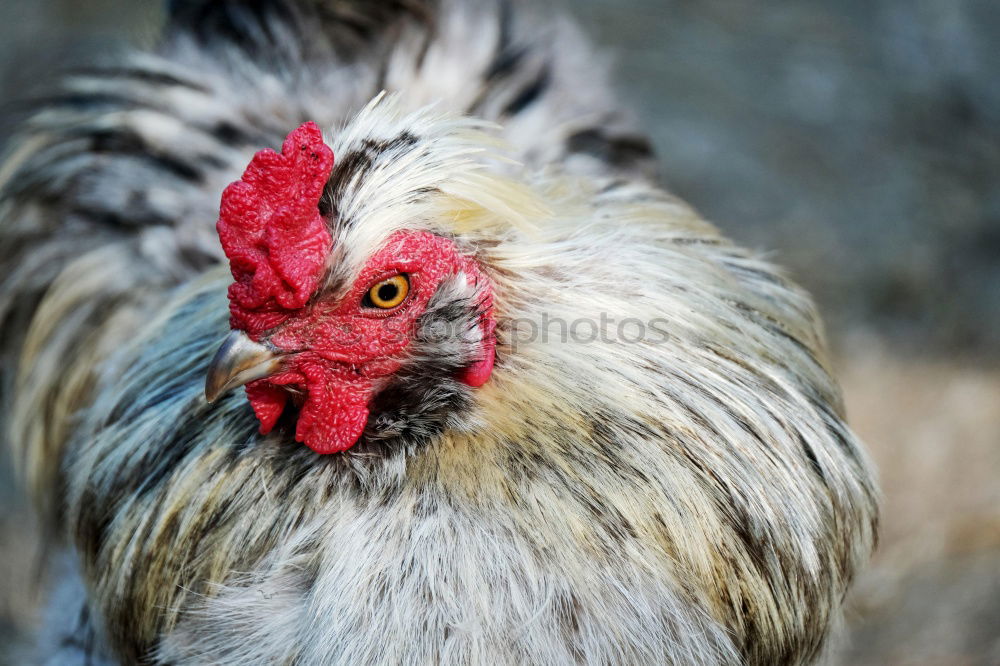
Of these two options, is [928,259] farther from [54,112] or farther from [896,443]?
[54,112]

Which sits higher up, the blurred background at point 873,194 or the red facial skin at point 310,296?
the blurred background at point 873,194

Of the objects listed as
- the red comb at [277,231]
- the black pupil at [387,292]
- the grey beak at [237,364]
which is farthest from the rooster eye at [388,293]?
the grey beak at [237,364]

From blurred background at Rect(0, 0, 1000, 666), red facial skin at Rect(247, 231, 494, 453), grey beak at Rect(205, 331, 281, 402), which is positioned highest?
blurred background at Rect(0, 0, 1000, 666)

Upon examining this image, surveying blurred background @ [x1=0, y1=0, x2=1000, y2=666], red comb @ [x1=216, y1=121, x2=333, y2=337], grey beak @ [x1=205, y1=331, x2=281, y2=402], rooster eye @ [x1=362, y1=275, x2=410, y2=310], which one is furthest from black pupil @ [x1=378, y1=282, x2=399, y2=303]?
blurred background @ [x1=0, y1=0, x2=1000, y2=666]

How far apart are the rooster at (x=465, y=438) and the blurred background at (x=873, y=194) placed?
1641 millimetres

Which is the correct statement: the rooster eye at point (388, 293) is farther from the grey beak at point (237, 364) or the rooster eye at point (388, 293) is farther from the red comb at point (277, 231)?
the grey beak at point (237, 364)

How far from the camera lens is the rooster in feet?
6.66

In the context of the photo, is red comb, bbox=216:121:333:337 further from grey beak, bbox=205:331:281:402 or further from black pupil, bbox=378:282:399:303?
black pupil, bbox=378:282:399:303

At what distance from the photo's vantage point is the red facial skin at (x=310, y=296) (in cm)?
196

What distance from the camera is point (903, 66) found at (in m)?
6.87

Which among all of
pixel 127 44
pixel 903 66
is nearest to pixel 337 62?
pixel 127 44

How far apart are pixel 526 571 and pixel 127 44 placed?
2666mm

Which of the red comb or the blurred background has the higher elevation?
the blurred background

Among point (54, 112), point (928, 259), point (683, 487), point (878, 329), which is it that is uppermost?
point (928, 259)
